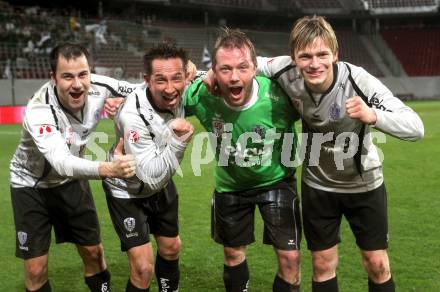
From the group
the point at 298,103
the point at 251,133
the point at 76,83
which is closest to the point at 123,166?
the point at 76,83

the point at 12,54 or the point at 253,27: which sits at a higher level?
the point at 253,27

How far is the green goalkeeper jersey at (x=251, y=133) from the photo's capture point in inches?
157

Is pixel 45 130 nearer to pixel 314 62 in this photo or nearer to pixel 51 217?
→ pixel 51 217

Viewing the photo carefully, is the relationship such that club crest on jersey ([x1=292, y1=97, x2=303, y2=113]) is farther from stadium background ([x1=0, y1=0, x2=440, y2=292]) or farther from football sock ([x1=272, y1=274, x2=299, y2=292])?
stadium background ([x1=0, y1=0, x2=440, y2=292])

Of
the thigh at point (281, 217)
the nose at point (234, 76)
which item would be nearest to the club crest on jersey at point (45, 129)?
the nose at point (234, 76)

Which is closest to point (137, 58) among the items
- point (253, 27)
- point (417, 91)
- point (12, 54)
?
point (12, 54)

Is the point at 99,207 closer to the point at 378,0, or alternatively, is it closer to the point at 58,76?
the point at 58,76

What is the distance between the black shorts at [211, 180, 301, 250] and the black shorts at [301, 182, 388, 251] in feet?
0.34

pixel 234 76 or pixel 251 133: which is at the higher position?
pixel 234 76

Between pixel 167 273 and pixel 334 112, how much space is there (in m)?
1.86

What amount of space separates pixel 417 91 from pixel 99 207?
36.6 meters

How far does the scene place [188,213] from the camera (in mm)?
7422

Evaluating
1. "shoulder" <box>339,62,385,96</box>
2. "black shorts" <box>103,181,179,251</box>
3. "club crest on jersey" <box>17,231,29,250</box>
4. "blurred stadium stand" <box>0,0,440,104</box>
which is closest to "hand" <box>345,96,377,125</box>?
"shoulder" <box>339,62,385,96</box>

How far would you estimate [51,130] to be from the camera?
380 cm
